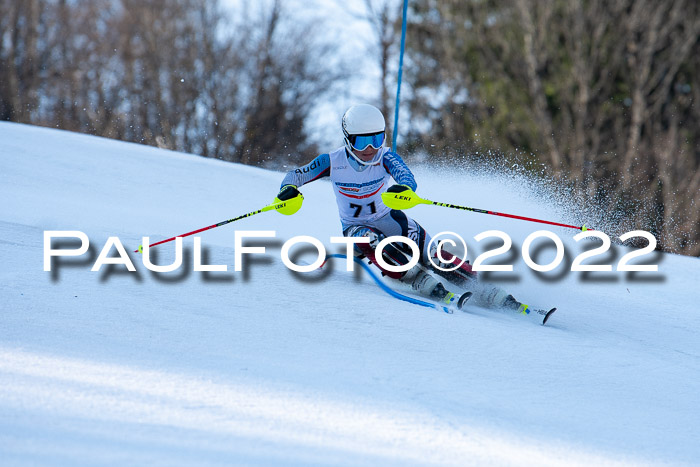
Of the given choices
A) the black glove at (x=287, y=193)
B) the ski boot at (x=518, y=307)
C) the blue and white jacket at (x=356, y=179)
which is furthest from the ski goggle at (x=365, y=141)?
the ski boot at (x=518, y=307)

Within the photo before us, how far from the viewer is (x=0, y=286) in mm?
3598

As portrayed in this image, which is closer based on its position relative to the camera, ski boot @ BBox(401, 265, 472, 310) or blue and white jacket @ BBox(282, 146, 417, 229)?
ski boot @ BBox(401, 265, 472, 310)

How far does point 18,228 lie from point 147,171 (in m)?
2.59

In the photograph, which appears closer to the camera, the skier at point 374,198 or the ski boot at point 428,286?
the ski boot at point 428,286

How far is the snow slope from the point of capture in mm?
2303

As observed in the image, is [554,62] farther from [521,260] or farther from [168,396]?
[168,396]

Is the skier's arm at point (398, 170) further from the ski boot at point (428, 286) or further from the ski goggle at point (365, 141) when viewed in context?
the ski boot at point (428, 286)

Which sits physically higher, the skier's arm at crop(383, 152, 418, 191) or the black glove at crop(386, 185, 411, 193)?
the skier's arm at crop(383, 152, 418, 191)

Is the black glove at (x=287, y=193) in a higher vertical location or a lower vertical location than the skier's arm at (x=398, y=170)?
lower

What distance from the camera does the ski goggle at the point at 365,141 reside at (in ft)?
14.4

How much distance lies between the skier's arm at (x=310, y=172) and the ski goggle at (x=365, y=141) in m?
0.24

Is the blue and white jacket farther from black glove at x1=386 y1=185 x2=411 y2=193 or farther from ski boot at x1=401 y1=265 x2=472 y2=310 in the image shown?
ski boot at x1=401 y1=265 x2=472 y2=310

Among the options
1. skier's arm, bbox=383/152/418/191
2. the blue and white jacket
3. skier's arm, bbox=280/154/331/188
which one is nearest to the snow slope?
the blue and white jacket

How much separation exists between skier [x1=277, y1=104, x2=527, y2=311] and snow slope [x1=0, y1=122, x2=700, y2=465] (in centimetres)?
24
